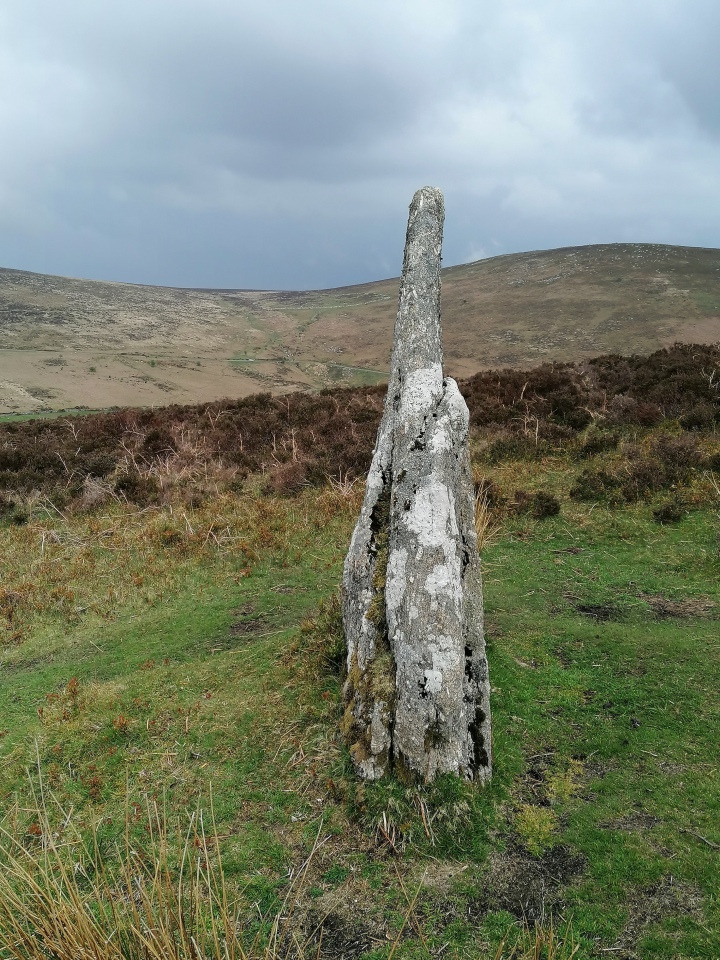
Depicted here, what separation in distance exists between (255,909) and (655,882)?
2.55 metres

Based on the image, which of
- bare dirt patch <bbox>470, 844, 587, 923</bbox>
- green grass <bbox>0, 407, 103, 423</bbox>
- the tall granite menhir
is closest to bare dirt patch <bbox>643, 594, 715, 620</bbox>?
the tall granite menhir

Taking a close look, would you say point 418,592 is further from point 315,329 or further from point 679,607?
point 315,329

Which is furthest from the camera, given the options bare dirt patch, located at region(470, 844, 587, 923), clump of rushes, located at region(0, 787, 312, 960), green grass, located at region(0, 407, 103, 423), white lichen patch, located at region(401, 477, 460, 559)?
green grass, located at region(0, 407, 103, 423)

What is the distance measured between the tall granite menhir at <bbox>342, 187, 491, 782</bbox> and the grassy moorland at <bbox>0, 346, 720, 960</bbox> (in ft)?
1.18

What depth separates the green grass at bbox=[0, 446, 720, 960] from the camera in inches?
151

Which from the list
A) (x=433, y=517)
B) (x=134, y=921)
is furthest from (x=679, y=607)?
(x=134, y=921)

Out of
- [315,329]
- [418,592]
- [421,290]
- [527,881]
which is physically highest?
[315,329]

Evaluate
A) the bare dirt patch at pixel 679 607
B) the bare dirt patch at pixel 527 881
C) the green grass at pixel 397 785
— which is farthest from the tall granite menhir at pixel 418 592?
the bare dirt patch at pixel 679 607

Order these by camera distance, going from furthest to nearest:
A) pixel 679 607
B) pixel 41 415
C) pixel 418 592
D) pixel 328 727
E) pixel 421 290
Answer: pixel 41 415 → pixel 679 607 → pixel 421 290 → pixel 328 727 → pixel 418 592

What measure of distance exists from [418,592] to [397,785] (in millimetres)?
1441

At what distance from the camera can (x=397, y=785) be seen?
457 cm

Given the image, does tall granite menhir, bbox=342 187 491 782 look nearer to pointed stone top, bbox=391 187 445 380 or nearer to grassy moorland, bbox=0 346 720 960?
pointed stone top, bbox=391 187 445 380

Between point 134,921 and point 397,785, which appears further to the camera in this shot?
point 397,785

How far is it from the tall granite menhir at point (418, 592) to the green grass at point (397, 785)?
0.36 m
